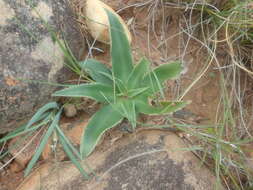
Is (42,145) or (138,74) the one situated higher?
(138,74)

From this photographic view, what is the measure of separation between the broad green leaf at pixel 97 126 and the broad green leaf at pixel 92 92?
0.05 m

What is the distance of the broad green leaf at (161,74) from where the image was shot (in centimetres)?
146

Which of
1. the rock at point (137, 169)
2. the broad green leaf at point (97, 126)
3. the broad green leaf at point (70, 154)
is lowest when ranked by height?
the rock at point (137, 169)

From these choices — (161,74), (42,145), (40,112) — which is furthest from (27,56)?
(161,74)

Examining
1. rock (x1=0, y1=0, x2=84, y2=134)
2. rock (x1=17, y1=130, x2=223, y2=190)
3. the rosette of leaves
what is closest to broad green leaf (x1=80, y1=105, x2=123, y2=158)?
the rosette of leaves

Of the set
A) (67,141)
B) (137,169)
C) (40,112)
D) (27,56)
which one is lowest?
(137,169)

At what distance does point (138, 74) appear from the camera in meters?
1.50

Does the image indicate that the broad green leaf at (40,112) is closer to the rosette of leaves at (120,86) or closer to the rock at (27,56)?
the rock at (27,56)

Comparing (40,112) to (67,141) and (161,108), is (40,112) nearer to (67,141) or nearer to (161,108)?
(67,141)

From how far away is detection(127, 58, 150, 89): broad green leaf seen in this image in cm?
147

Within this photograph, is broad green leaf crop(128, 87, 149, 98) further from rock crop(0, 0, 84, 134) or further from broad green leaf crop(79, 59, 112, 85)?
rock crop(0, 0, 84, 134)

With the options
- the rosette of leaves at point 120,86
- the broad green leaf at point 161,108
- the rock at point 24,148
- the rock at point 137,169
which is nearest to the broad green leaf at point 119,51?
the rosette of leaves at point 120,86

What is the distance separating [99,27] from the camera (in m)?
1.68

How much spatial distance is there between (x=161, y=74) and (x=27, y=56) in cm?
55
